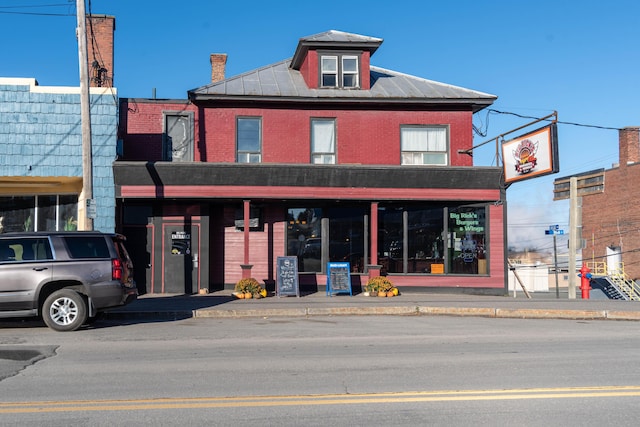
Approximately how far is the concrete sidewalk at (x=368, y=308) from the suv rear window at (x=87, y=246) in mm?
2394

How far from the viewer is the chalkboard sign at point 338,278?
61.9 feet

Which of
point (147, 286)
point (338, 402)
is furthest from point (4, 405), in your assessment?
point (147, 286)

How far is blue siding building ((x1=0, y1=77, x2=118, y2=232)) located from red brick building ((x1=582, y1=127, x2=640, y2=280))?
32107mm

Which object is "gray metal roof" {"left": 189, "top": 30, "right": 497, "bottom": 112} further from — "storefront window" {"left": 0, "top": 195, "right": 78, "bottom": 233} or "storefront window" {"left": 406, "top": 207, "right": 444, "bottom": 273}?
"storefront window" {"left": 0, "top": 195, "right": 78, "bottom": 233}

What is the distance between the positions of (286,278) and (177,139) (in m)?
5.75

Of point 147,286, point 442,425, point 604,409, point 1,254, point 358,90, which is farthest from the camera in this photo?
point 358,90

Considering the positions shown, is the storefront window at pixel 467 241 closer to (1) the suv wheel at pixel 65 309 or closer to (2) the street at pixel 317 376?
(2) the street at pixel 317 376

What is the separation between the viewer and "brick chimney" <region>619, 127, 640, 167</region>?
38.7 m

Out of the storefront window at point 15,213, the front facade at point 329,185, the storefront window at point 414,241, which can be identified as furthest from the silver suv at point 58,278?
the storefront window at point 414,241

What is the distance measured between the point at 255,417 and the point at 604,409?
3.53m

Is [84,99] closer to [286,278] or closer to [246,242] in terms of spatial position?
[246,242]

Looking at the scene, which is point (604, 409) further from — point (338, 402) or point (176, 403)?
point (176, 403)

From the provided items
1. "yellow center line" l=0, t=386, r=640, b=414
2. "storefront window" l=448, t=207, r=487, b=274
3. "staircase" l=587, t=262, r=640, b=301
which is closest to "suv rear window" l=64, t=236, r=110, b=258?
"yellow center line" l=0, t=386, r=640, b=414

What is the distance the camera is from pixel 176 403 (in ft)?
21.5
